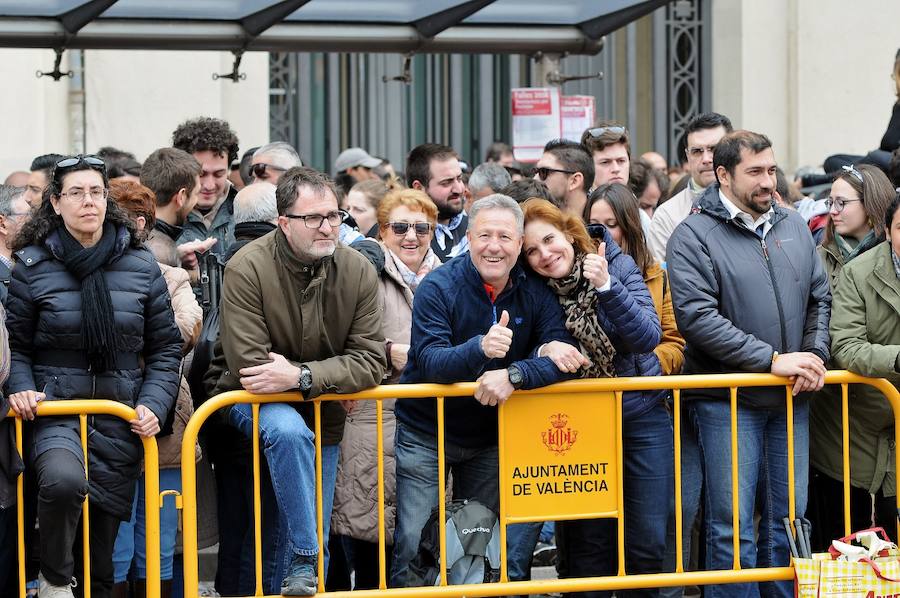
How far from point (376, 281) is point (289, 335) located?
0.47 m

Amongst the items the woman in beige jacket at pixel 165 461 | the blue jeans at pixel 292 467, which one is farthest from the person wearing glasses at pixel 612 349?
the woman in beige jacket at pixel 165 461

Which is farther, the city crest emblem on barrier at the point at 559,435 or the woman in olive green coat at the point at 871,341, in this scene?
the woman in olive green coat at the point at 871,341

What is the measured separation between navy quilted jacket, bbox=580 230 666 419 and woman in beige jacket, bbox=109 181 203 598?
1.91m

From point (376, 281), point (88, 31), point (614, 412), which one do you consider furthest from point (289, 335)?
point (88, 31)

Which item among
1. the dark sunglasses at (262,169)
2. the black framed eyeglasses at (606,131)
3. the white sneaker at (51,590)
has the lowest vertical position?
the white sneaker at (51,590)

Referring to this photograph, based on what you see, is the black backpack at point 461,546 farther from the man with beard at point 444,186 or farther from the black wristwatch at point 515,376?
the man with beard at point 444,186

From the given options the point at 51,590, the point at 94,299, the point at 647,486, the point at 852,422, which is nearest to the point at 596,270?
the point at 647,486

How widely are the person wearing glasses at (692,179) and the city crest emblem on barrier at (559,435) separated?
172 cm

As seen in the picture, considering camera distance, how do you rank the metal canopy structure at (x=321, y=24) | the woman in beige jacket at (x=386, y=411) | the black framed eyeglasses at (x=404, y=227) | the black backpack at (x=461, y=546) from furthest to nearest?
the metal canopy structure at (x=321, y=24) → the black framed eyeglasses at (x=404, y=227) → the woman in beige jacket at (x=386, y=411) → the black backpack at (x=461, y=546)

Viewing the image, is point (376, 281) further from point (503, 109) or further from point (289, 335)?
point (503, 109)

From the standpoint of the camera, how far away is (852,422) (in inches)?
272

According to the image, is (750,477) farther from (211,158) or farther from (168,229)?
(211,158)

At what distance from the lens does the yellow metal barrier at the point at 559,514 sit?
6.08 meters

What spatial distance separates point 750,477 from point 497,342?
1513 millimetres
